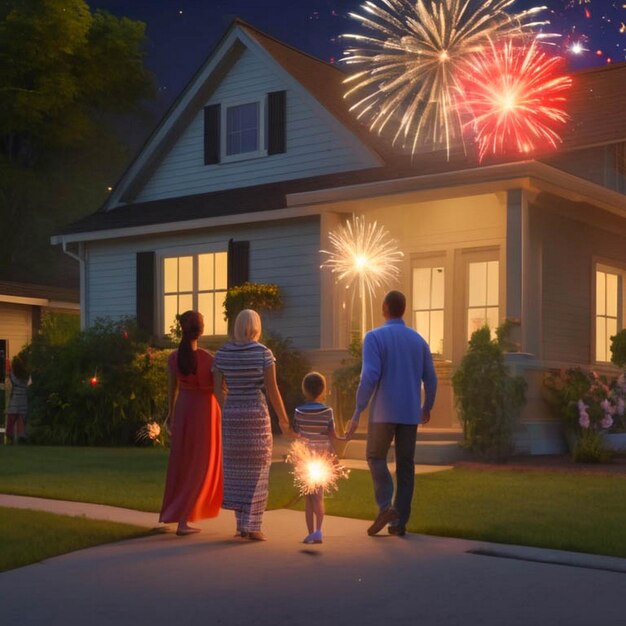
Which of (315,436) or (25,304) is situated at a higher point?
(25,304)

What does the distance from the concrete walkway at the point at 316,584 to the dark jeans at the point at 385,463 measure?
26 cm

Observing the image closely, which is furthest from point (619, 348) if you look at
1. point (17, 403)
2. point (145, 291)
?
point (17, 403)

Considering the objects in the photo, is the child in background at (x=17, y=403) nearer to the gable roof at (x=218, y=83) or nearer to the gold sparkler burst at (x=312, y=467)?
the gable roof at (x=218, y=83)

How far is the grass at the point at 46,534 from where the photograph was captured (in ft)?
25.4

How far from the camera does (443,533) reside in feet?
28.4

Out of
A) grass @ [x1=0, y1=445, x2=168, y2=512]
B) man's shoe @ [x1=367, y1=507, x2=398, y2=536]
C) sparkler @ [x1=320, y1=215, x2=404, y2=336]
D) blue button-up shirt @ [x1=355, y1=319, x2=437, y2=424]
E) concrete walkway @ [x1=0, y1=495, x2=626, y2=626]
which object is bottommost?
grass @ [x1=0, y1=445, x2=168, y2=512]

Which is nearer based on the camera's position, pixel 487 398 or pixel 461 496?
pixel 461 496

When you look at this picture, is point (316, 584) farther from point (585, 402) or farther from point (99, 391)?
point (99, 391)

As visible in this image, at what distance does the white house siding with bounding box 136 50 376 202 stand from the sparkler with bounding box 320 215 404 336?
6.21 feet

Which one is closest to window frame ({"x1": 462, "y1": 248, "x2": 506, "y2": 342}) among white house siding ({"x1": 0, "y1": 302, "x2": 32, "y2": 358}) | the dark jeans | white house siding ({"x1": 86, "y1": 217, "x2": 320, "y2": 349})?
white house siding ({"x1": 86, "y1": 217, "x2": 320, "y2": 349})

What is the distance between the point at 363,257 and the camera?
58.3 feet

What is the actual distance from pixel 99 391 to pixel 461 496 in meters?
9.53

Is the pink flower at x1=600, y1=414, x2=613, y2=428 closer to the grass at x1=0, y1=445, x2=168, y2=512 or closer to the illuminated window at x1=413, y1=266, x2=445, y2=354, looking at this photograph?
the illuminated window at x1=413, y1=266, x2=445, y2=354

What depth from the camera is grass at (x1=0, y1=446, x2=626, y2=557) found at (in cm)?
865
